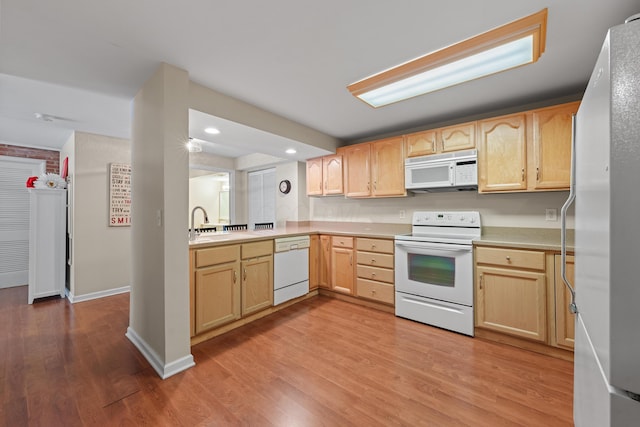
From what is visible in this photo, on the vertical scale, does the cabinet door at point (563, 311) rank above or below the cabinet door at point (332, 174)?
below

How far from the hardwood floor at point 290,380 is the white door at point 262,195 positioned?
2.74 meters

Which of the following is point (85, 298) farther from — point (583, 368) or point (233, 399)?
point (583, 368)

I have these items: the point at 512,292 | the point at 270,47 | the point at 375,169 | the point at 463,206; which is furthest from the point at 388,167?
the point at 270,47

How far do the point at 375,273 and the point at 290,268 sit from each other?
3.48ft

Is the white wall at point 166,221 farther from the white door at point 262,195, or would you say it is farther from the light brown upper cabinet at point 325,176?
the white door at point 262,195

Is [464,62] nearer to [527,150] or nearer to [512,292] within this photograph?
[527,150]

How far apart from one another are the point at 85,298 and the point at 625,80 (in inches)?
199

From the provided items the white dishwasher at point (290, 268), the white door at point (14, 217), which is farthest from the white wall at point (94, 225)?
the white dishwasher at point (290, 268)

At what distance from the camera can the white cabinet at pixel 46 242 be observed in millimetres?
3443

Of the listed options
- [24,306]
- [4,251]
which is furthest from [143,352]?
[4,251]

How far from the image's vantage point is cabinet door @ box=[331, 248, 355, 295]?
11.1 feet

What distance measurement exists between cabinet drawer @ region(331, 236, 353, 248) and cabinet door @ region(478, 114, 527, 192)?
158 cm

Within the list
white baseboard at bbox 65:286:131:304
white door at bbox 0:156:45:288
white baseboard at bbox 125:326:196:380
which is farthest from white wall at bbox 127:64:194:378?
white door at bbox 0:156:45:288

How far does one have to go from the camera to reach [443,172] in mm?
2875
